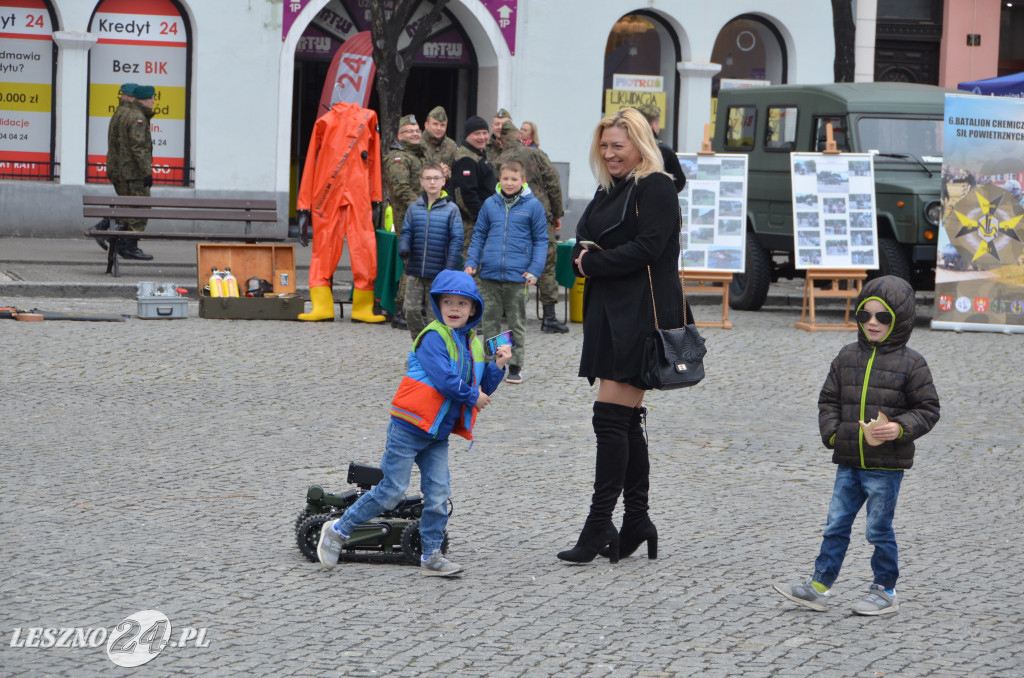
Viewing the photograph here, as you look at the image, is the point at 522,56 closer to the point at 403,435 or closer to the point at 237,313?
the point at 237,313

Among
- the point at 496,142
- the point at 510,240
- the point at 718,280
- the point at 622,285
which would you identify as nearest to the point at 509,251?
the point at 510,240

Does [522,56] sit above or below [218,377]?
above

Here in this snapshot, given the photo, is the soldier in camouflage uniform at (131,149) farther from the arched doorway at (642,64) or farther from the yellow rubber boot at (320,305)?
the arched doorway at (642,64)

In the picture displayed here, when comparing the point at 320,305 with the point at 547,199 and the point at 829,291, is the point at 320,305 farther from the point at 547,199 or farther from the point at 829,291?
the point at 829,291

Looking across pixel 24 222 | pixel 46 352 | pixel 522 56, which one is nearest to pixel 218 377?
pixel 46 352

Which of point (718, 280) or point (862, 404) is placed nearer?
point (862, 404)

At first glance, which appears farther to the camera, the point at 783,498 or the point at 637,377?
the point at 783,498

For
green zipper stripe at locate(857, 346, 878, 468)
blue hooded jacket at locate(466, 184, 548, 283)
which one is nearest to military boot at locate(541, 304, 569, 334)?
blue hooded jacket at locate(466, 184, 548, 283)

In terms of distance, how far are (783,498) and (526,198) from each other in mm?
4405

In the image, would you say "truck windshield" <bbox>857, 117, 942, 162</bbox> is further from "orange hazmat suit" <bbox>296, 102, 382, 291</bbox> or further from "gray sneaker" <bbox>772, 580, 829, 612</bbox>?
"gray sneaker" <bbox>772, 580, 829, 612</bbox>

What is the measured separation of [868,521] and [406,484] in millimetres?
1721

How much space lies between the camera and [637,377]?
5.68 m

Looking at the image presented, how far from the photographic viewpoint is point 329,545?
556 centimetres

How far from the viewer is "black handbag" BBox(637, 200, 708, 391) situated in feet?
18.4
